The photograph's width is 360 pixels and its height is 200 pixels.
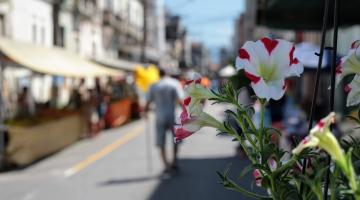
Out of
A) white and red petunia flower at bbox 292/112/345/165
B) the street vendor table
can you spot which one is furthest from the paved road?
white and red petunia flower at bbox 292/112/345/165

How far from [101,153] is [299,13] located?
7063 millimetres

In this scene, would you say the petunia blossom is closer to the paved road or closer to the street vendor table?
the paved road

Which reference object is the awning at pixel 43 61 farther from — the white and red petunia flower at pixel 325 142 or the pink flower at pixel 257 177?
the white and red petunia flower at pixel 325 142

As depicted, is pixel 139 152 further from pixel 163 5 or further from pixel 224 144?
pixel 163 5

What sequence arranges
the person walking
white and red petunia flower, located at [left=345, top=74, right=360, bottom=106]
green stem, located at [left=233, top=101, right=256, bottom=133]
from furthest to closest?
the person walking
white and red petunia flower, located at [left=345, top=74, right=360, bottom=106]
green stem, located at [left=233, top=101, right=256, bottom=133]

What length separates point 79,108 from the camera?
1902 cm

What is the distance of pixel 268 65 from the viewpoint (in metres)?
2.38

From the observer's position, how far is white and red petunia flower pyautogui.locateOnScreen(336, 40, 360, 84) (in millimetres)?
2529

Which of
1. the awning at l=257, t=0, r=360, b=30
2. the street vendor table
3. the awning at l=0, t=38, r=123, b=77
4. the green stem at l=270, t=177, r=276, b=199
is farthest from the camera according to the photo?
the awning at l=0, t=38, r=123, b=77

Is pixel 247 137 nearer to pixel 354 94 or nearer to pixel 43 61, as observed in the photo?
pixel 354 94

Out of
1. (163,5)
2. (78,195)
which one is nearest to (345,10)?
(78,195)

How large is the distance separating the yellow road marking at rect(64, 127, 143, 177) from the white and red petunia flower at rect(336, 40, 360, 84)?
9021mm

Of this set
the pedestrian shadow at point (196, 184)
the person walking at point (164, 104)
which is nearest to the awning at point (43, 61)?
the person walking at point (164, 104)

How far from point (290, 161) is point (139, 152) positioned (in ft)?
40.5
